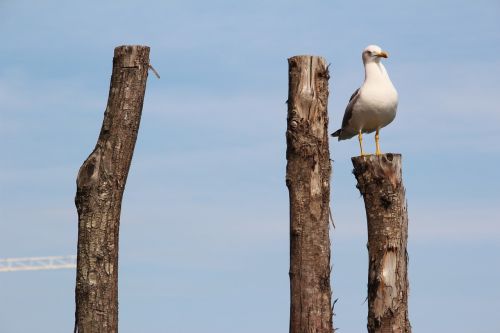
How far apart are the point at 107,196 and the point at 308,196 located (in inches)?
84.4

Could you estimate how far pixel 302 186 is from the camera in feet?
29.6

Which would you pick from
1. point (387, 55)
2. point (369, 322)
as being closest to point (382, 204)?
point (369, 322)

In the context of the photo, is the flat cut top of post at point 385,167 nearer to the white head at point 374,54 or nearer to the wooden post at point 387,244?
the wooden post at point 387,244

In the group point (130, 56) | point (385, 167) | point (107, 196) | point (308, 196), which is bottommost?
point (107, 196)

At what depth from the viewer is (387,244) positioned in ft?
29.1

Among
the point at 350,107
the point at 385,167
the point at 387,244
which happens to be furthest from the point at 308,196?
the point at 350,107

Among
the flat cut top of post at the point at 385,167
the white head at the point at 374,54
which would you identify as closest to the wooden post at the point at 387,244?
the flat cut top of post at the point at 385,167

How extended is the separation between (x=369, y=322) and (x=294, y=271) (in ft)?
3.23

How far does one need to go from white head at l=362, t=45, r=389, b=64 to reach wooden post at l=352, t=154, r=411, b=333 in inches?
90.9

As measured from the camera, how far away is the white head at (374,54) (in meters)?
10.8

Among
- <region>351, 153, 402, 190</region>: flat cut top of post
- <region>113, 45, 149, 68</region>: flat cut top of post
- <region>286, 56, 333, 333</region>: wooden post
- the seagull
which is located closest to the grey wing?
the seagull

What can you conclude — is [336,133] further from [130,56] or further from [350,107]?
[130,56]

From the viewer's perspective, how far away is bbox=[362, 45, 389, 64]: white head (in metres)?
10.8

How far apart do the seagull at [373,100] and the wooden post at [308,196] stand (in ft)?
4.51
